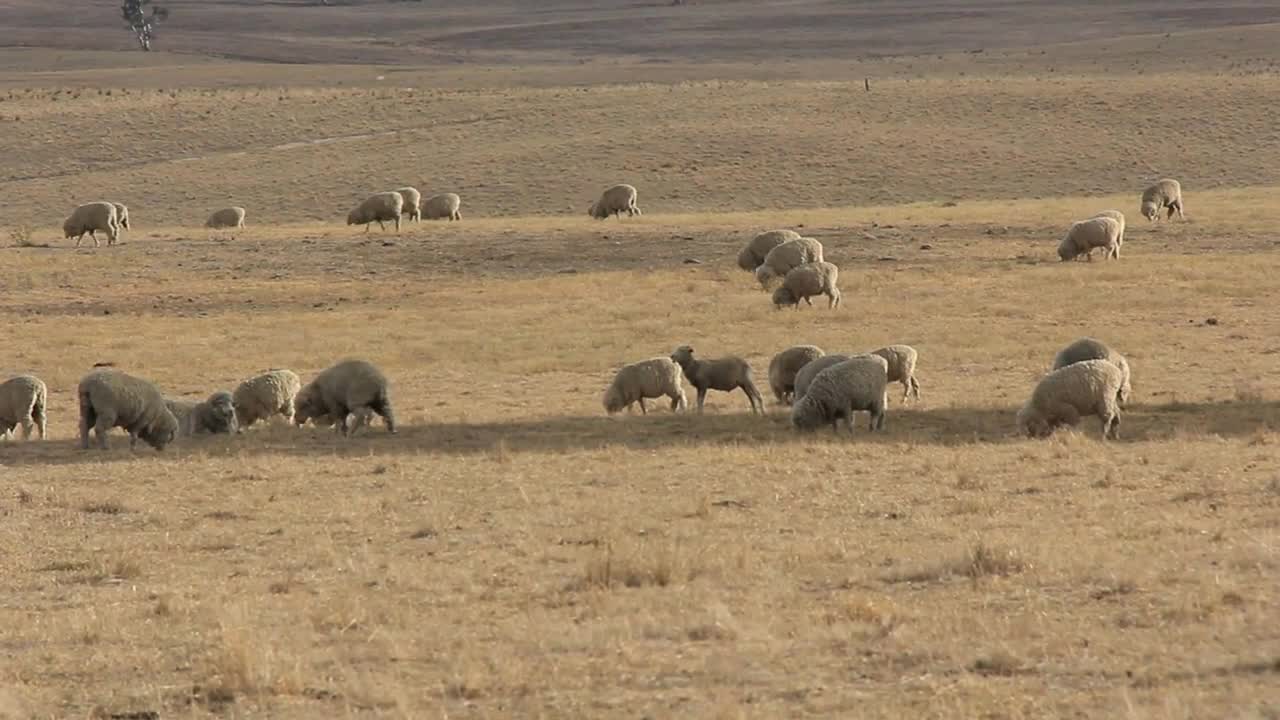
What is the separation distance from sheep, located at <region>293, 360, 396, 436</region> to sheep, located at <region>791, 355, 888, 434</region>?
14.0ft

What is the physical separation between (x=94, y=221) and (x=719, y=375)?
2428cm

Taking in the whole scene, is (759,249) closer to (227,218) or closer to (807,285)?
(807,285)

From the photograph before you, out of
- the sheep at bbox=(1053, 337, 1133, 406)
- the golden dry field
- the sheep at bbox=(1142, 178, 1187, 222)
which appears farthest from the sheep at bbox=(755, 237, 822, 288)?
the sheep at bbox=(1053, 337, 1133, 406)

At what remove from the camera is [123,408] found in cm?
1866

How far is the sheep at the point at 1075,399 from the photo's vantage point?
17.3 metres

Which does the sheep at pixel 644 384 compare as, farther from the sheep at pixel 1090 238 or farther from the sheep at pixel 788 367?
the sheep at pixel 1090 238


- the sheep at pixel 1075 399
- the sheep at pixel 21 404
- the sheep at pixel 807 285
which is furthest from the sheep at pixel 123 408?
the sheep at pixel 807 285

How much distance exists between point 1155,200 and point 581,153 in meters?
24.1

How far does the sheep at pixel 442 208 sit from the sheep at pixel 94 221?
9769 millimetres

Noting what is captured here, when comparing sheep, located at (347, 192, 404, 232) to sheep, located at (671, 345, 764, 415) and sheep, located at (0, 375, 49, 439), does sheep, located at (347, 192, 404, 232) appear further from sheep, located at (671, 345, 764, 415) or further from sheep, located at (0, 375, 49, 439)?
sheep, located at (0, 375, 49, 439)

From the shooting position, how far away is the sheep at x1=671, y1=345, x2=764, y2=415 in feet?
67.7

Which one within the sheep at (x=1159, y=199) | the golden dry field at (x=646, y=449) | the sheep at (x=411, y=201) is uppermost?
the sheep at (x=411, y=201)

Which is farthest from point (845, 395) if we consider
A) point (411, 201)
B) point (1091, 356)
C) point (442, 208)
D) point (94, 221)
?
point (442, 208)

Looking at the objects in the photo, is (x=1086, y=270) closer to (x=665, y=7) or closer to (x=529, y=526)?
(x=529, y=526)
